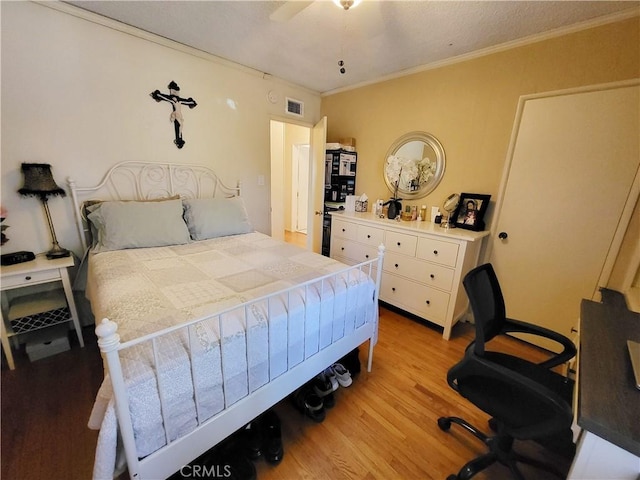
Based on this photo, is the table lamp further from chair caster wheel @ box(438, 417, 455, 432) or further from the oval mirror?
the oval mirror

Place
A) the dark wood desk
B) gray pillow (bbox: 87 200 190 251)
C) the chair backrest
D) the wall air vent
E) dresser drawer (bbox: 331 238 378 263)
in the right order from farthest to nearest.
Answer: the wall air vent → dresser drawer (bbox: 331 238 378 263) → gray pillow (bbox: 87 200 190 251) → the chair backrest → the dark wood desk

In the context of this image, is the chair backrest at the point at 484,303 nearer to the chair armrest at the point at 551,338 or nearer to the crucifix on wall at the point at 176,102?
the chair armrest at the point at 551,338

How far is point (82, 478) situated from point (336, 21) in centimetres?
305

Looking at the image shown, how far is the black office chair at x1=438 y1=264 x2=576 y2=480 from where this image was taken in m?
0.97

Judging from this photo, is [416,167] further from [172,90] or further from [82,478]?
[82,478]

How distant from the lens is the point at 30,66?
70.9 inches

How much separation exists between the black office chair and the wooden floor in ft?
0.44

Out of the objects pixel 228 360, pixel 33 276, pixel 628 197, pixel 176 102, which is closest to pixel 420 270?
pixel 628 197

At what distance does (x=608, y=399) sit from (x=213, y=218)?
2566 millimetres

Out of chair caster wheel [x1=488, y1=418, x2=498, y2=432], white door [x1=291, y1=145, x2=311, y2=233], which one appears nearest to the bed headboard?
white door [x1=291, y1=145, x2=311, y2=233]

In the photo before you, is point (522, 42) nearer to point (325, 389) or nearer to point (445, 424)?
point (445, 424)

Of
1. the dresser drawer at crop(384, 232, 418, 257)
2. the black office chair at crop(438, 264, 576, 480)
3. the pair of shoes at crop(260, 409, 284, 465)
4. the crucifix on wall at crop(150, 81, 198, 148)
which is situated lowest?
the pair of shoes at crop(260, 409, 284, 465)

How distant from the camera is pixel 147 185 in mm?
2443

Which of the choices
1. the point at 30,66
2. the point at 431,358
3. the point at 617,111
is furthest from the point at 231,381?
the point at 617,111
